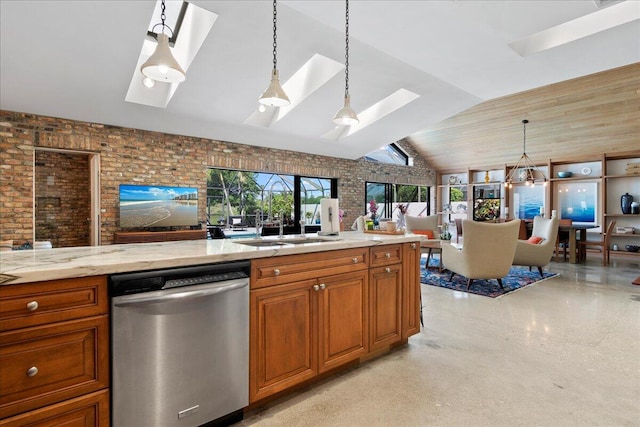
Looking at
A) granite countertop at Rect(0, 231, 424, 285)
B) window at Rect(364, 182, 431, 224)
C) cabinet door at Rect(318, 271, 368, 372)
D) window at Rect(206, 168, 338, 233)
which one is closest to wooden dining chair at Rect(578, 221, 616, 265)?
window at Rect(364, 182, 431, 224)

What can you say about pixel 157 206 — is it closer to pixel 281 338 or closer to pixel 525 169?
pixel 281 338

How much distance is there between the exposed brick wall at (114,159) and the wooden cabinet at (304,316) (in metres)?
4.65

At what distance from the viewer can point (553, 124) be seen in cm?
773

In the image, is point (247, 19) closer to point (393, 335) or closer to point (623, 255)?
point (393, 335)

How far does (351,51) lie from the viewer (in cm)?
454

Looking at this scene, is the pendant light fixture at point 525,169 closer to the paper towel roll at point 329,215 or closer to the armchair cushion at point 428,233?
the armchair cushion at point 428,233

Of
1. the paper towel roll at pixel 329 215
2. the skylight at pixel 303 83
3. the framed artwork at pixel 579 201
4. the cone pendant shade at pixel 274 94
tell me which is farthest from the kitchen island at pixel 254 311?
the framed artwork at pixel 579 201

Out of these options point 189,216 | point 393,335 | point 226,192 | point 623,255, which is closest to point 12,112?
point 189,216

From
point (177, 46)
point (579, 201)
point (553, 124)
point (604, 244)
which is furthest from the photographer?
point (579, 201)

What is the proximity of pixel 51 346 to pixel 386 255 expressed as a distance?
208 centimetres

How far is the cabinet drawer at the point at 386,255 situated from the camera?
252 cm

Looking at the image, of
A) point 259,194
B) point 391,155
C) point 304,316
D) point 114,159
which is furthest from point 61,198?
point 391,155

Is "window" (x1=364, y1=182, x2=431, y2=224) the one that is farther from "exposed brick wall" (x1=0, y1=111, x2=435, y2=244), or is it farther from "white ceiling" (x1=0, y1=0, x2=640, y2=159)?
"white ceiling" (x1=0, y1=0, x2=640, y2=159)

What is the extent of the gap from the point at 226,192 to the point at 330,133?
2.72 meters
